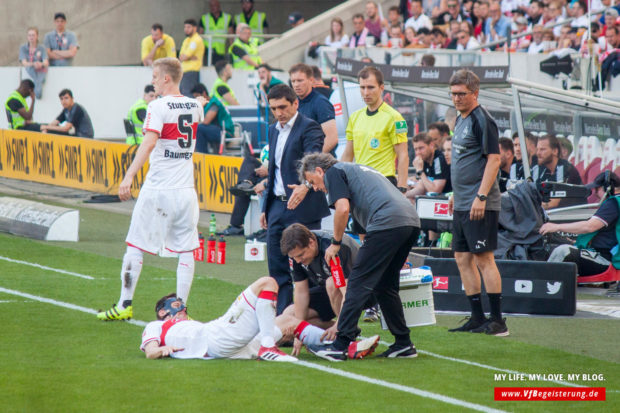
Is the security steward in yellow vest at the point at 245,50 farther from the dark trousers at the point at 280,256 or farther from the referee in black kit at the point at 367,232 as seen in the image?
the referee in black kit at the point at 367,232

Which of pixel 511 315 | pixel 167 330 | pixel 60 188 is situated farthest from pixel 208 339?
pixel 60 188

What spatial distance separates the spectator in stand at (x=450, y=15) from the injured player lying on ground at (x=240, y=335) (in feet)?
55.7

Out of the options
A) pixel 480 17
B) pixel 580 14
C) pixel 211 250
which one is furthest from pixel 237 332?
pixel 480 17

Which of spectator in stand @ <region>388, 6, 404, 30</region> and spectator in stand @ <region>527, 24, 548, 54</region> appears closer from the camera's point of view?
spectator in stand @ <region>527, 24, 548, 54</region>

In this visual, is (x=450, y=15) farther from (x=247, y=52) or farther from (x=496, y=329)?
(x=496, y=329)

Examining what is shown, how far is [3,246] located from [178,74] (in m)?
5.59

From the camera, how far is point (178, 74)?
909 cm

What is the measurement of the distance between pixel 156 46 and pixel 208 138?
22.7 feet

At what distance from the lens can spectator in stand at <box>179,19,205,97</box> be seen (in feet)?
82.4

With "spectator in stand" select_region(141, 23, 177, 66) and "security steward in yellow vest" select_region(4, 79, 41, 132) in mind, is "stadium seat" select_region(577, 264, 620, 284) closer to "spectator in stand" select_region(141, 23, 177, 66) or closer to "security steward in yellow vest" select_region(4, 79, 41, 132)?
"security steward in yellow vest" select_region(4, 79, 41, 132)

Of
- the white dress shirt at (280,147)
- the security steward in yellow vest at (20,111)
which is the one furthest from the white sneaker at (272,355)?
the security steward in yellow vest at (20,111)

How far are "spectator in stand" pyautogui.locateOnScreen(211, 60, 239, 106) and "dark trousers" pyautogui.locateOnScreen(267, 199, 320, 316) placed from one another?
37.2 feet

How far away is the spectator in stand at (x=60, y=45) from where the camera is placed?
26.1 m

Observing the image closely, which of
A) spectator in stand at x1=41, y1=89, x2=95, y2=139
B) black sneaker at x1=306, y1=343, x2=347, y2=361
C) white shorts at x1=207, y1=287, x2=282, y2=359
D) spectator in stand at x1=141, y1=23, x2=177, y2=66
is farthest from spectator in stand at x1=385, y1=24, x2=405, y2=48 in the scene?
white shorts at x1=207, y1=287, x2=282, y2=359
